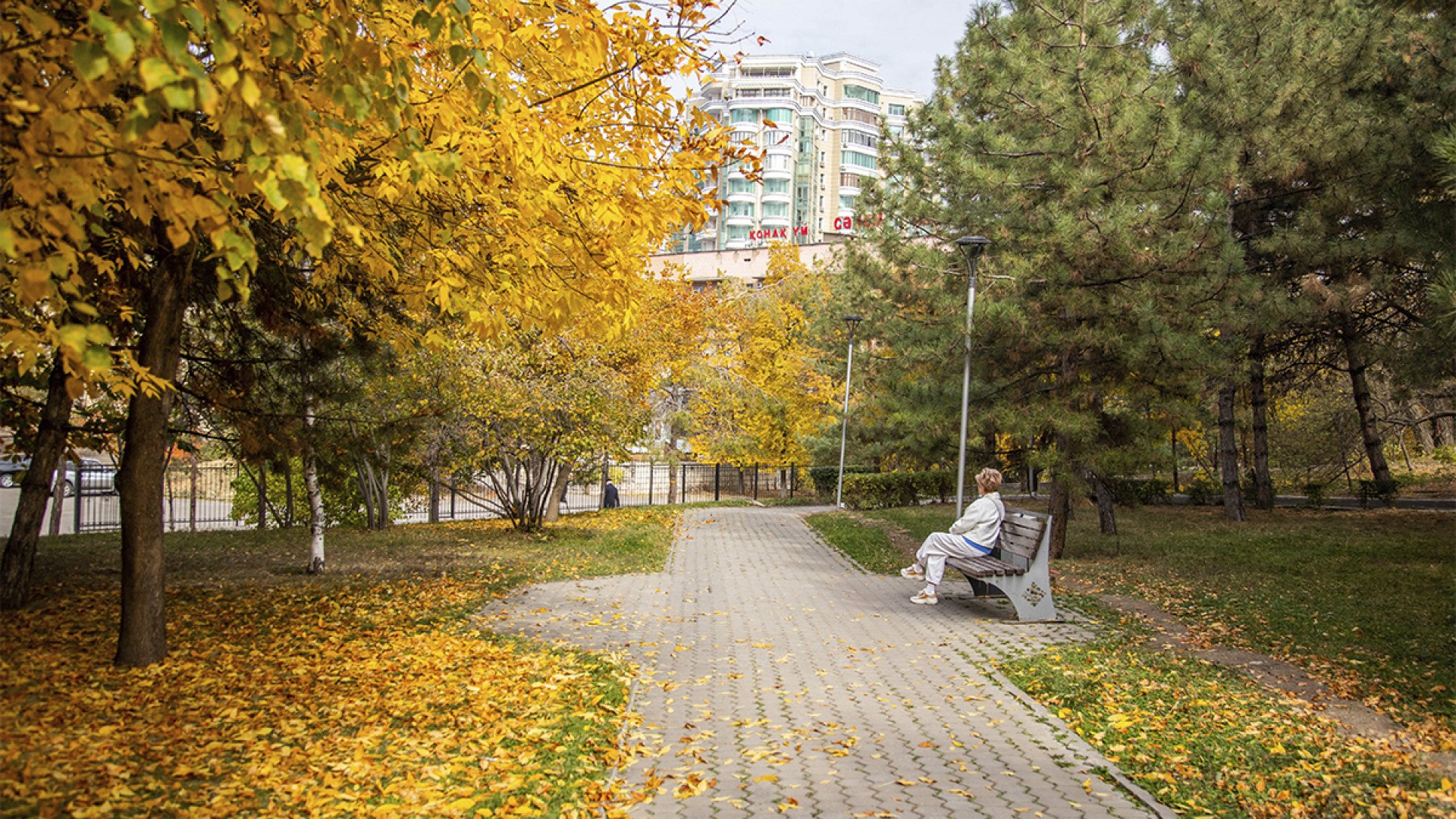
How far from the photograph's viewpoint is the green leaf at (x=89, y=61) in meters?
2.60

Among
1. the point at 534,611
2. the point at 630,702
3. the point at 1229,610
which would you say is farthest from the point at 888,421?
the point at 630,702

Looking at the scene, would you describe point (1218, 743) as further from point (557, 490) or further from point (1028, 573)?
point (557, 490)

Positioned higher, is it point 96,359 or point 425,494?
point 96,359

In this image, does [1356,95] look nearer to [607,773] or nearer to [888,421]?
[888,421]

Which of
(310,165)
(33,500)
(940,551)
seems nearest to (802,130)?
→ (940,551)

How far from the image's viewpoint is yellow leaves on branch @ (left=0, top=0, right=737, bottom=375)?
306 centimetres

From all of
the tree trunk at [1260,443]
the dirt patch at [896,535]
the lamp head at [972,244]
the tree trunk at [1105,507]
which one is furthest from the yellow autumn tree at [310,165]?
the tree trunk at [1260,443]

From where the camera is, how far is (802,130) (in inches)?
3954

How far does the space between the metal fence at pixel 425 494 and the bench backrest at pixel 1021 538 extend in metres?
8.51

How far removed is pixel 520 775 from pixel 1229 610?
26.2ft

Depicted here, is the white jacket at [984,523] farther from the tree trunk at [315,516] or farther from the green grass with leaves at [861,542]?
the tree trunk at [315,516]

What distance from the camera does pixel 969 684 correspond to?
6.94m

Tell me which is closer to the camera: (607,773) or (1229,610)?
(607,773)

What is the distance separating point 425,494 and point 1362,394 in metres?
20.1
